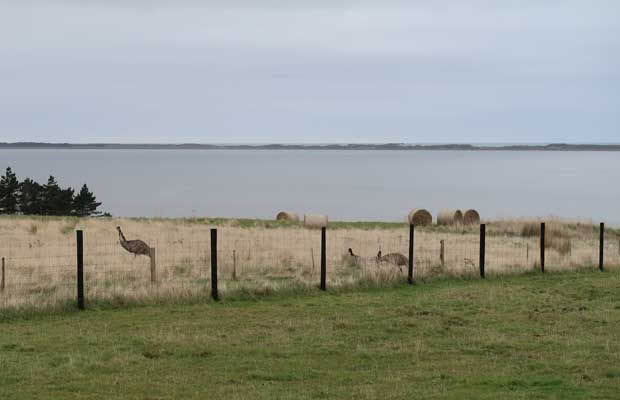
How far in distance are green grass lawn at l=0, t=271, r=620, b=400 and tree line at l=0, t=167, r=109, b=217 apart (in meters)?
41.0

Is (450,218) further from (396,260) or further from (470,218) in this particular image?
(396,260)

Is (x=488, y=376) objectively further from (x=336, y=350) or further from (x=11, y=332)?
(x=11, y=332)

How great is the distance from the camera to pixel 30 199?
56.4 m

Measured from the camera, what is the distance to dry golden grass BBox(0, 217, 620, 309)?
18.4 m

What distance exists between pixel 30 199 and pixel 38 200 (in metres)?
0.60

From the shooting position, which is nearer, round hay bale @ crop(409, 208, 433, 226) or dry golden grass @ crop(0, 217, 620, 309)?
dry golden grass @ crop(0, 217, 620, 309)

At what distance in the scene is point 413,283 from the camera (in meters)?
19.8

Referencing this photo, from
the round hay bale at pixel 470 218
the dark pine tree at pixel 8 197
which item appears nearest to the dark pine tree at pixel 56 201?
the dark pine tree at pixel 8 197

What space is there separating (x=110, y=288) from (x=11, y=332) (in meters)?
3.98

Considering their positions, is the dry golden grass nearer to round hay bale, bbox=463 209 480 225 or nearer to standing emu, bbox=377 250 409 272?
standing emu, bbox=377 250 409 272

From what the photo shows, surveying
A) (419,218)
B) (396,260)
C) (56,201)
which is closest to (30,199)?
(56,201)

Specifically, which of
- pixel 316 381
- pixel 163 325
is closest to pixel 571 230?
pixel 163 325

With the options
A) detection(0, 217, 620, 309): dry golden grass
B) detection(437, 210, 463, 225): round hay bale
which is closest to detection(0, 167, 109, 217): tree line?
detection(0, 217, 620, 309): dry golden grass

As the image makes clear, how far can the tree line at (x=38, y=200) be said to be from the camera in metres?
55.6
